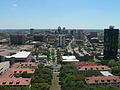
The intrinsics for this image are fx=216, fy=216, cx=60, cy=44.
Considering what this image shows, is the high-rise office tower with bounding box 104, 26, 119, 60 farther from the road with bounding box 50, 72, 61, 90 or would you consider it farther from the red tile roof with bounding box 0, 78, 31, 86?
the red tile roof with bounding box 0, 78, 31, 86

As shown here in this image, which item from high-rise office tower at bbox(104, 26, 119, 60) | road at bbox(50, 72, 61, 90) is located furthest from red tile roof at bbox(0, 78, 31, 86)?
high-rise office tower at bbox(104, 26, 119, 60)

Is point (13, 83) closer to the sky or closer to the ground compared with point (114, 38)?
closer to the ground

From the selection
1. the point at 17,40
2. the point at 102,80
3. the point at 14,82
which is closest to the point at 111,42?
the point at 102,80

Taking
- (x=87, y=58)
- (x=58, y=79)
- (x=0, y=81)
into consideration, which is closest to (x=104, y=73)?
(x=58, y=79)

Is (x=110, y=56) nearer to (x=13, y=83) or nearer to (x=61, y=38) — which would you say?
(x=13, y=83)

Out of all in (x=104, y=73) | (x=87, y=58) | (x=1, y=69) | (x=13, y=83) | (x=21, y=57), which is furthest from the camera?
(x=87, y=58)

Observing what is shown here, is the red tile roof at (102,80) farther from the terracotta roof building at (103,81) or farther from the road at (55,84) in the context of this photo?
the road at (55,84)

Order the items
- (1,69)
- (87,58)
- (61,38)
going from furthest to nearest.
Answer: (61,38)
(87,58)
(1,69)

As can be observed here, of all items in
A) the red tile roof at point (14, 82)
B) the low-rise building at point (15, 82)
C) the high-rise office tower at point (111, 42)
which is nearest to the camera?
the low-rise building at point (15, 82)

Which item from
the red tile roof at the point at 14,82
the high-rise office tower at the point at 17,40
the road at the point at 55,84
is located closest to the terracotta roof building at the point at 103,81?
the road at the point at 55,84
